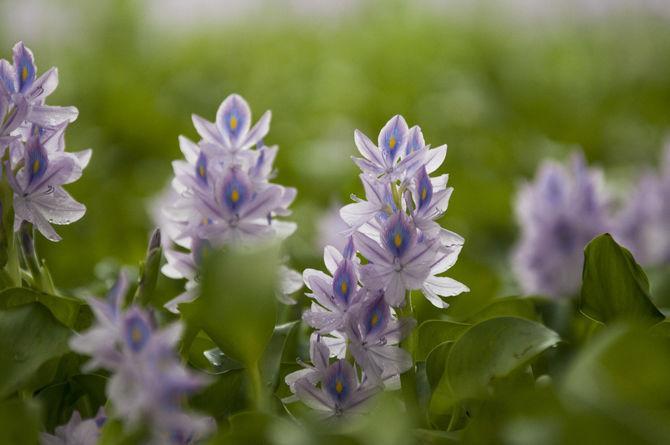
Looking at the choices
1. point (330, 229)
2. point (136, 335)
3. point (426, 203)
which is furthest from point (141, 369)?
point (330, 229)

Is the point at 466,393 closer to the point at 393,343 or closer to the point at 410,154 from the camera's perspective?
the point at 393,343

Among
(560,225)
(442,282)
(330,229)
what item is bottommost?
(330,229)

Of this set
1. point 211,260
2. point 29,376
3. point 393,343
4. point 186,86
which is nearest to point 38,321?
point 29,376

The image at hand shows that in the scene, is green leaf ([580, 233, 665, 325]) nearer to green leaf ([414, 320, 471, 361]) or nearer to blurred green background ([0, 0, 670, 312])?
green leaf ([414, 320, 471, 361])

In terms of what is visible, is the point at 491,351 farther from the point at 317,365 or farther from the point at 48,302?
the point at 48,302

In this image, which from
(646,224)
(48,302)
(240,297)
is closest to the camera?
(240,297)

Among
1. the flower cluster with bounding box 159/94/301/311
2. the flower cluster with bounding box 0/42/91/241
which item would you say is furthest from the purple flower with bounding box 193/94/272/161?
the flower cluster with bounding box 0/42/91/241
